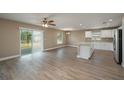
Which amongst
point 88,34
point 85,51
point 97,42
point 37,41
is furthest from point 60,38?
point 85,51

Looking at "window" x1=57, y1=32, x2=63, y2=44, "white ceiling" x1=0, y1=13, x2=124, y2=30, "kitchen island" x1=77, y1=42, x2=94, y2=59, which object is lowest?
"kitchen island" x1=77, y1=42, x2=94, y2=59

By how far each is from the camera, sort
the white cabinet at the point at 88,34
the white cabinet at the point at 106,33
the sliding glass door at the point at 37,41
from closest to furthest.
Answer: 1. the sliding glass door at the point at 37,41
2. the white cabinet at the point at 106,33
3. the white cabinet at the point at 88,34

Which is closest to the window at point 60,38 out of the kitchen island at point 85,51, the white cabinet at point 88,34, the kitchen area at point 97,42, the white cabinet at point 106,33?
the kitchen area at point 97,42

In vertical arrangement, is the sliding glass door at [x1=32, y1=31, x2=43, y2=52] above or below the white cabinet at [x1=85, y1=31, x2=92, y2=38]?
below

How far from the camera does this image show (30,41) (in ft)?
24.7

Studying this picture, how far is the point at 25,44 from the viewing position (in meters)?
7.10

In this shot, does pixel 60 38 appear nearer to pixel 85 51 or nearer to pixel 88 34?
pixel 88 34

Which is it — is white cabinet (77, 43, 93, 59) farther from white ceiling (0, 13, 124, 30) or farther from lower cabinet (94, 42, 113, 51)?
lower cabinet (94, 42, 113, 51)

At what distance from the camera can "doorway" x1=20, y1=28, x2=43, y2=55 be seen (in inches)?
270

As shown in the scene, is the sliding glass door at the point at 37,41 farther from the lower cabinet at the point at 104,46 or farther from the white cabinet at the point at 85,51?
the lower cabinet at the point at 104,46

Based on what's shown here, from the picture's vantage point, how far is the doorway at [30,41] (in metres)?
6.85

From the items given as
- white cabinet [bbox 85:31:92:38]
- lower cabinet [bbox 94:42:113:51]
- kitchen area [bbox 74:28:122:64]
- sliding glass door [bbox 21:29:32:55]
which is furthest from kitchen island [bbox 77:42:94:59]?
white cabinet [bbox 85:31:92:38]
